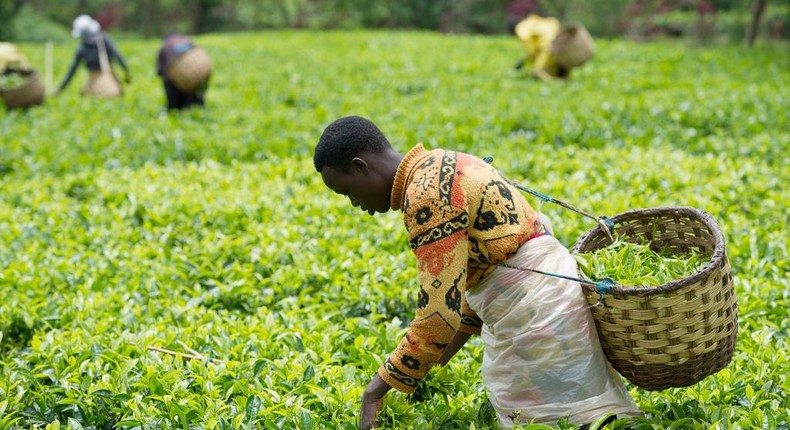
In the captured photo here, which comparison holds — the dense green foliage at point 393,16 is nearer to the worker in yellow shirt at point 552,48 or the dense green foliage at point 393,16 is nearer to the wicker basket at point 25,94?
the worker in yellow shirt at point 552,48

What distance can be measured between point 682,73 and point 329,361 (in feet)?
32.5

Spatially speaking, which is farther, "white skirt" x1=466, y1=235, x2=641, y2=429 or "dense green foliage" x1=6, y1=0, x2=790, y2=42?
"dense green foliage" x1=6, y1=0, x2=790, y2=42

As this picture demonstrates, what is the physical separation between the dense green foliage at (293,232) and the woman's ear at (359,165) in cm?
89

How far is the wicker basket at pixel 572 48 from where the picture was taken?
11.8 meters

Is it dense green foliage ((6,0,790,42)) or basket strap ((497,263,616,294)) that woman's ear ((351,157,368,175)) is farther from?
dense green foliage ((6,0,790,42))

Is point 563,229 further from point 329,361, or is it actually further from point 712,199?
point 329,361

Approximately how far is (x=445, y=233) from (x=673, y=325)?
2.48 feet

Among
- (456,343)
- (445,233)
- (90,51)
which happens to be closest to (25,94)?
(90,51)

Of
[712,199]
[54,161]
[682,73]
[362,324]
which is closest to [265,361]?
[362,324]

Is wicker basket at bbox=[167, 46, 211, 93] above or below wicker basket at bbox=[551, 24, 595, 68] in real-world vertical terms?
above

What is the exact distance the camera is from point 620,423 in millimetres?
2748

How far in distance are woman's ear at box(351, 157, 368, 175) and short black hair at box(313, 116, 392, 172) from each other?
14 millimetres

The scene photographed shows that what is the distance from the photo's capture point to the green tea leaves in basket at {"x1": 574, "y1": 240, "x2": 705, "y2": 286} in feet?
9.05

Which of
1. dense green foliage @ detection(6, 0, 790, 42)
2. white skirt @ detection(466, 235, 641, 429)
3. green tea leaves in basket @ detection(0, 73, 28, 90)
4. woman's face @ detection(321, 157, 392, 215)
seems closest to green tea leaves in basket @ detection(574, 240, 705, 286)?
white skirt @ detection(466, 235, 641, 429)
